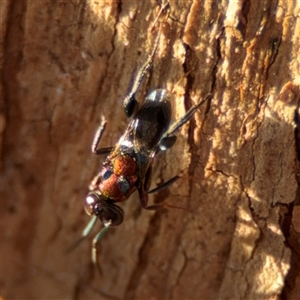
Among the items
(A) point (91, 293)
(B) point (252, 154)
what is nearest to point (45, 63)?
(B) point (252, 154)

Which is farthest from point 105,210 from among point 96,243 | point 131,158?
point 96,243

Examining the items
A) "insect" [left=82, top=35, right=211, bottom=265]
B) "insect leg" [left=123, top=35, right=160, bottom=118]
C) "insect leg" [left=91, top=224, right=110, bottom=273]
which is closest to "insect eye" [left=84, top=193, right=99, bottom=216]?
"insect" [left=82, top=35, right=211, bottom=265]

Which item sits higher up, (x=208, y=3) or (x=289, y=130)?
(x=208, y=3)

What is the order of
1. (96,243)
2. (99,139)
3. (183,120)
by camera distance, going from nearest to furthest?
(183,120) < (99,139) < (96,243)

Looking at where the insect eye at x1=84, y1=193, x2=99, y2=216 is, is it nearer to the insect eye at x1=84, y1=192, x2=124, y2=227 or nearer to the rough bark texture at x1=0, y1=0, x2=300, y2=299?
the insect eye at x1=84, y1=192, x2=124, y2=227

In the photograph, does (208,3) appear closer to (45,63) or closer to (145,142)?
(145,142)

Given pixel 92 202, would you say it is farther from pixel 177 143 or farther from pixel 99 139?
pixel 177 143

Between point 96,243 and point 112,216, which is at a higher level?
point 112,216
